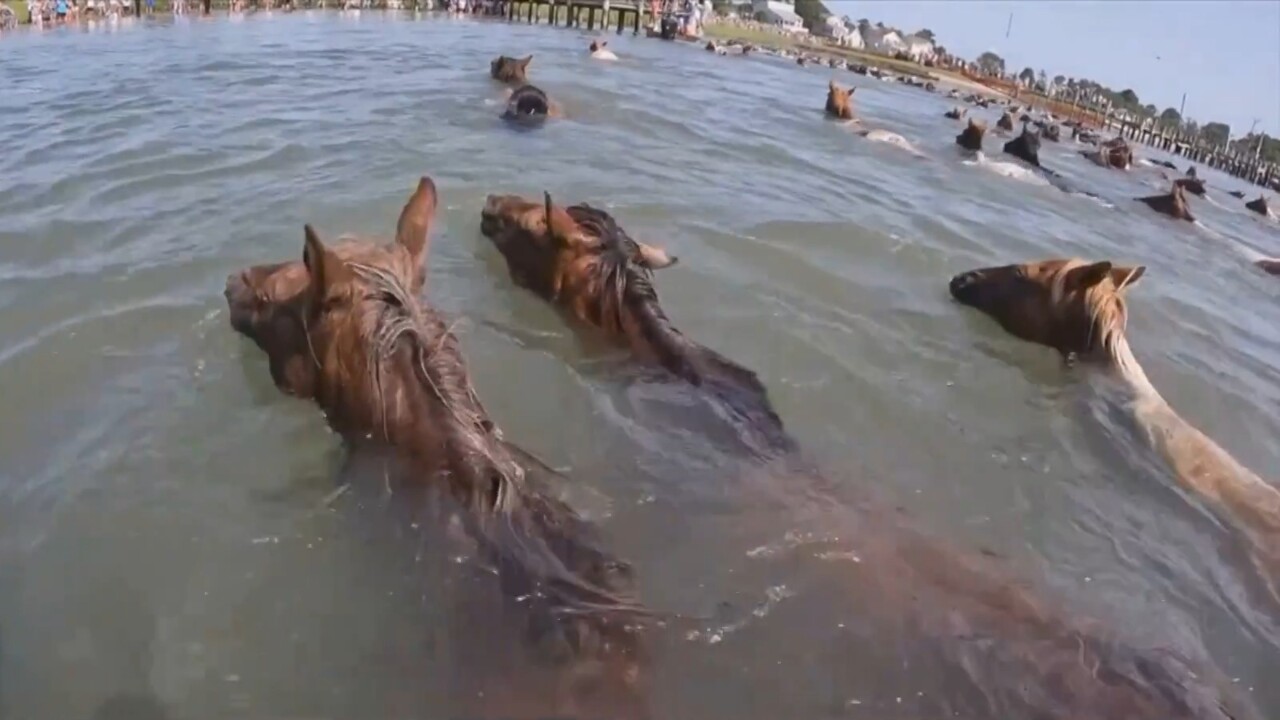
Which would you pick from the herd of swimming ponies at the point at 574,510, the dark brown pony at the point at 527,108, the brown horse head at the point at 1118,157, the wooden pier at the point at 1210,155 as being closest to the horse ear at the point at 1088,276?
the herd of swimming ponies at the point at 574,510

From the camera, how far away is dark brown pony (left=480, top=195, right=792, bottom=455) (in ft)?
21.9

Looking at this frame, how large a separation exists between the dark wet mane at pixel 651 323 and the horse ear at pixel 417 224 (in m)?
1.98

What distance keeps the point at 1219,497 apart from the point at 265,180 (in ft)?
35.2

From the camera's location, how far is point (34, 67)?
21828mm

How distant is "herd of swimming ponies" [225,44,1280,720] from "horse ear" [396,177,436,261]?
0.01 metres

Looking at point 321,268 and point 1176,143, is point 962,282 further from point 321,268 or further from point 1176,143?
point 1176,143

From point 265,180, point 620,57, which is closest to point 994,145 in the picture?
point 620,57

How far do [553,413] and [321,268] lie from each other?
7.38 ft

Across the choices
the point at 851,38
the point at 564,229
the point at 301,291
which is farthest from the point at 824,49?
the point at 301,291

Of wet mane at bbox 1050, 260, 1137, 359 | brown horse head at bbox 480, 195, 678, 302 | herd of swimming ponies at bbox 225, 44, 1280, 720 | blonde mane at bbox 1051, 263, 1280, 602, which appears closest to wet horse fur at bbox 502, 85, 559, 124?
brown horse head at bbox 480, 195, 678, 302

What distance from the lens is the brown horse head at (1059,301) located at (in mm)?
9047

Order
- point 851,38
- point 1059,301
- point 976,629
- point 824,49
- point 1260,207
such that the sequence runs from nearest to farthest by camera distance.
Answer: point 976,629, point 1059,301, point 1260,207, point 824,49, point 851,38

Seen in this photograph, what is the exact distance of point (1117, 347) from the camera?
9.01m

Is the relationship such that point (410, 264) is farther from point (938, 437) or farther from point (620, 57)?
point (620, 57)
